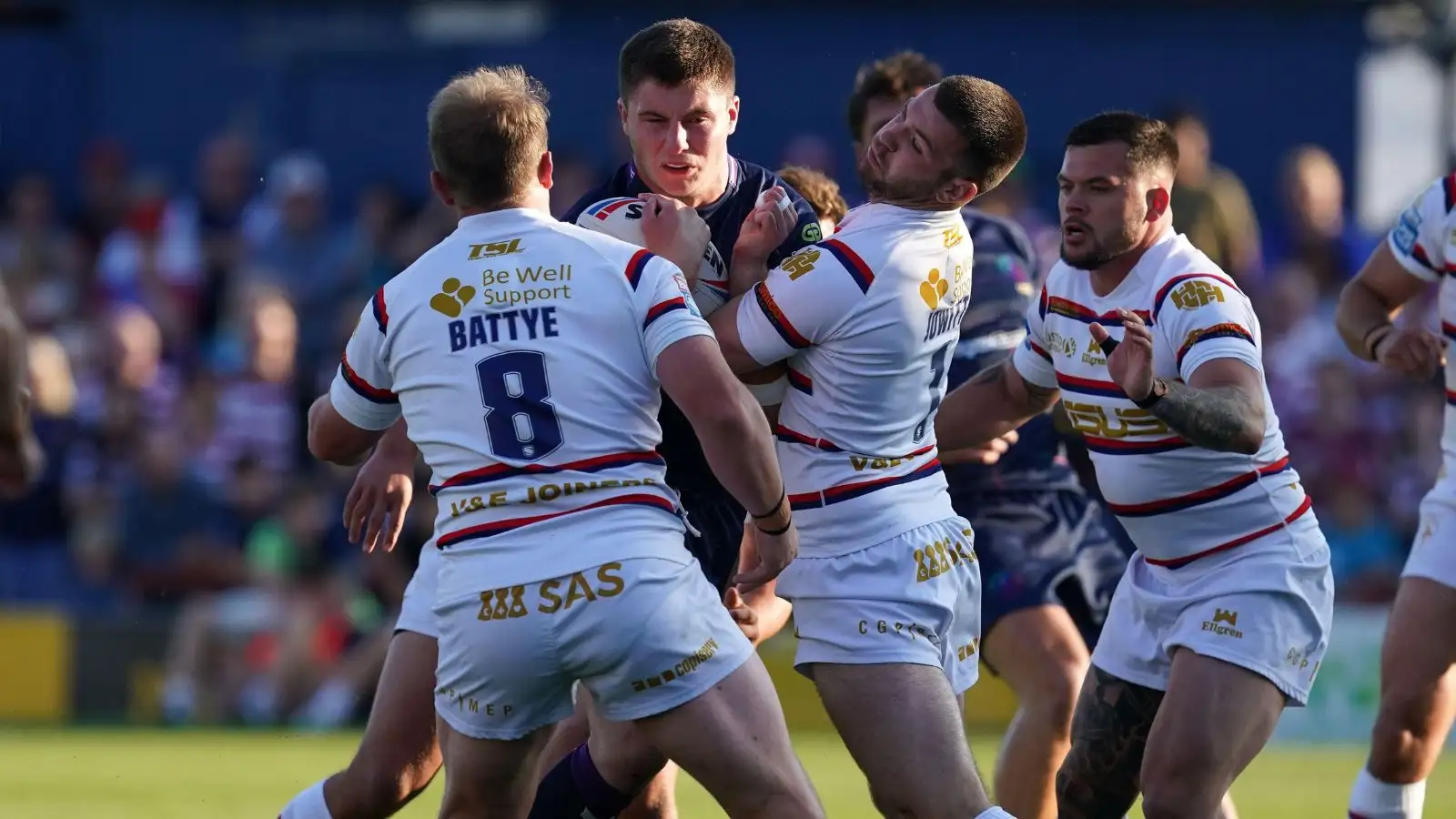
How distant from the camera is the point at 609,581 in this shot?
16.5 ft

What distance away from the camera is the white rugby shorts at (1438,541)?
6.90m

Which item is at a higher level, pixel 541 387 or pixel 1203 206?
pixel 1203 206

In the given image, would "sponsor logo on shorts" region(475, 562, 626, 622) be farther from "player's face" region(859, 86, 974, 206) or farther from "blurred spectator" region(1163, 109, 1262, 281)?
"blurred spectator" region(1163, 109, 1262, 281)

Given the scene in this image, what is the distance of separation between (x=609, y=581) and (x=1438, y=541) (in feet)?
10.8

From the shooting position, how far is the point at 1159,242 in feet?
20.5

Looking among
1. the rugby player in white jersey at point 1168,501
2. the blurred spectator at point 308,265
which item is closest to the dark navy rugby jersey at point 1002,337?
the rugby player in white jersey at point 1168,501

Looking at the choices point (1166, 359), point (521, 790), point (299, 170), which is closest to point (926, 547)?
point (1166, 359)

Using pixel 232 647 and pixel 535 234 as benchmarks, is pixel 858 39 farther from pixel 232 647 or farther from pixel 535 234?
pixel 535 234

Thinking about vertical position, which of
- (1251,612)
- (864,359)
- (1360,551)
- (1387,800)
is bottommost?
(1360,551)

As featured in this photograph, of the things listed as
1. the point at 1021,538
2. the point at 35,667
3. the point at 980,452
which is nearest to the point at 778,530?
the point at 980,452

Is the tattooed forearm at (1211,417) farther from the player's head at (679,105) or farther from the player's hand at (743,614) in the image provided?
the player's head at (679,105)

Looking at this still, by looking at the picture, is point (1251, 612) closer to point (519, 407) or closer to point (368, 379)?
point (519, 407)

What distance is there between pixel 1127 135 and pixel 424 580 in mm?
2438

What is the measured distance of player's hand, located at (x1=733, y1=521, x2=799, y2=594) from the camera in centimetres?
539
